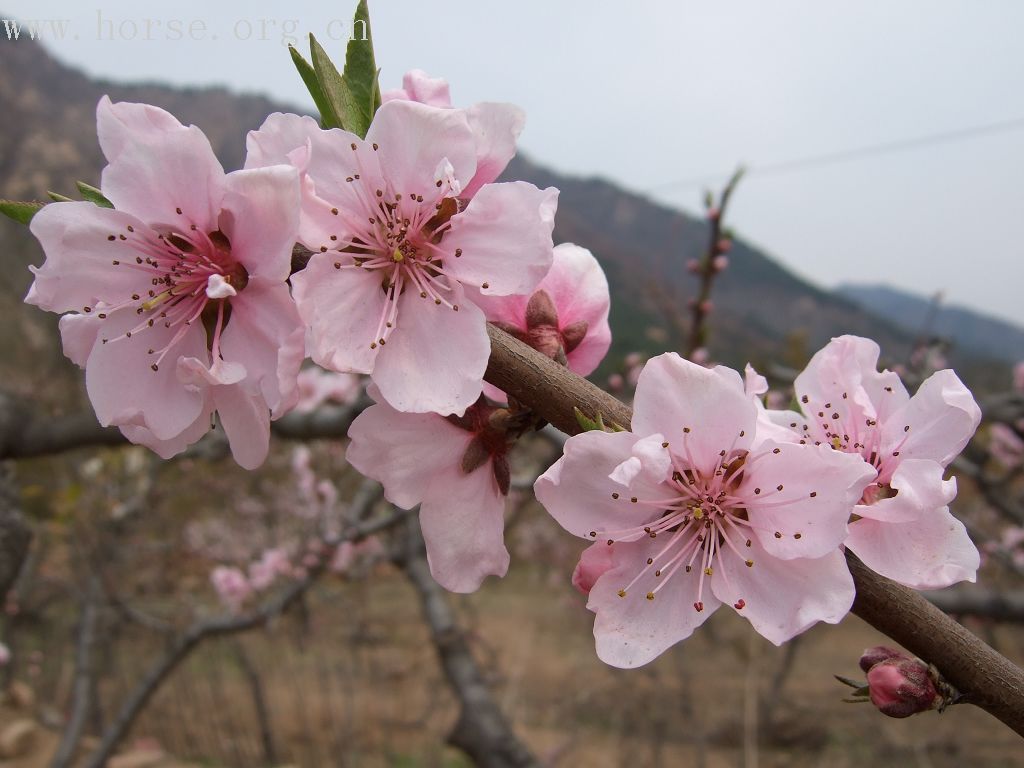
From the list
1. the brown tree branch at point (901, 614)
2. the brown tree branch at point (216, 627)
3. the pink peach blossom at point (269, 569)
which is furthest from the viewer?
the pink peach blossom at point (269, 569)

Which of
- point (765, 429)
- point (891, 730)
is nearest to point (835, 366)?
point (765, 429)

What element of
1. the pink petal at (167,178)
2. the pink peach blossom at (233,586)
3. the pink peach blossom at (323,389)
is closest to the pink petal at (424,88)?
the pink petal at (167,178)

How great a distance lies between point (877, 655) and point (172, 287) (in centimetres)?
93

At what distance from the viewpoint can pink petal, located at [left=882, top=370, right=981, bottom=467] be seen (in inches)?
34.5

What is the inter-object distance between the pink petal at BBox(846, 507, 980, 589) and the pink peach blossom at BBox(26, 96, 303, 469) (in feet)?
2.15

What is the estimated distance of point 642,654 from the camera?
774 millimetres

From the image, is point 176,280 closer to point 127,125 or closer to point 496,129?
point 127,125

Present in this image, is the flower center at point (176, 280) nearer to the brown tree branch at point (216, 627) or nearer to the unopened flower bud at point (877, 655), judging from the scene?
the unopened flower bud at point (877, 655)

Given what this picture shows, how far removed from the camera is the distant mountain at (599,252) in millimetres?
4672

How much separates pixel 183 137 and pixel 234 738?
712 centimetres

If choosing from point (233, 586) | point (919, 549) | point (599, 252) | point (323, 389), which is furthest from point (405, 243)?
point (233, 586)

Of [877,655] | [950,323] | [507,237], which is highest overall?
[507,237]

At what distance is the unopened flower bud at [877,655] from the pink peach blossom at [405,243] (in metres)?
0.54

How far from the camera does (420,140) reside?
0.83 meters
